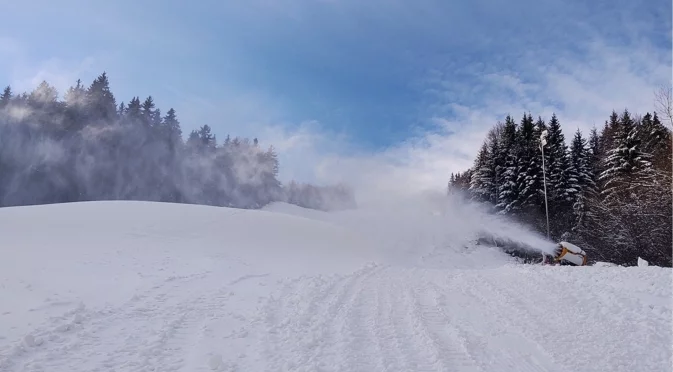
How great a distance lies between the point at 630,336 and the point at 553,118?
38.2m

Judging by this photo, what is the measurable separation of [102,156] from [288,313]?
1716 inches

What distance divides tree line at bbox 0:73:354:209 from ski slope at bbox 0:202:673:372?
101ft

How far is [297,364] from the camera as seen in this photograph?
13.4 feet

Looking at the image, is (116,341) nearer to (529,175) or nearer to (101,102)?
(529,175)

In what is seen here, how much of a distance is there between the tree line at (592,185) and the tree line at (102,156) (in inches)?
910

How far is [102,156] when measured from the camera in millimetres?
41969

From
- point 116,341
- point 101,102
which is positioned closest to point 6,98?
point 101,102

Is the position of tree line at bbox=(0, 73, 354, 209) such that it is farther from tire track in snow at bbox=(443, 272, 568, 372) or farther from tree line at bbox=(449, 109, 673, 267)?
tire track in snow at bbox=(443, 272, 568, 372)

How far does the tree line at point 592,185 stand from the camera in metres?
18.5

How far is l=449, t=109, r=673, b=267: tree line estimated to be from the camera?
60.8 ft

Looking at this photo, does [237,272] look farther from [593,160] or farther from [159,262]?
[593,160]

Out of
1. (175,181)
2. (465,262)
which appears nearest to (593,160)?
(465,262)

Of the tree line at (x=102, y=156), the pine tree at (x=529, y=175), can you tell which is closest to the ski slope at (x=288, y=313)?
the pine tree at (x=529, y=175)

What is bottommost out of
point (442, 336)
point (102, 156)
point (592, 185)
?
point (442, 336)
